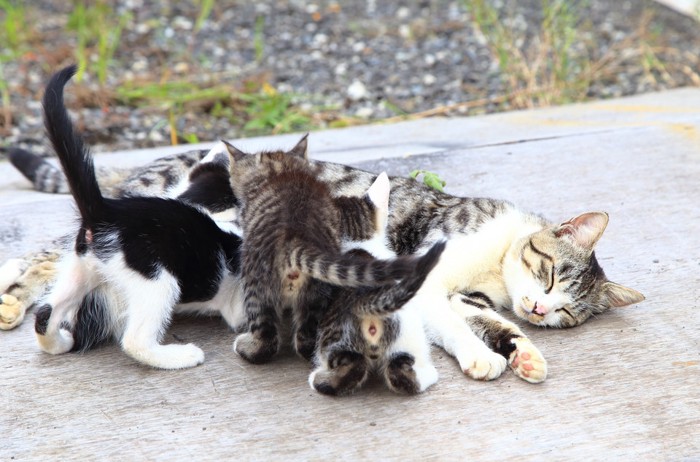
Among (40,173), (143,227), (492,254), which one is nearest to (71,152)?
(143,227)

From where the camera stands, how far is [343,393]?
114 inches

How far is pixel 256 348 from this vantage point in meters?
3.04

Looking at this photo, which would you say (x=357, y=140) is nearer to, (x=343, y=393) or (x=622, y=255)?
(x=622, y=255)

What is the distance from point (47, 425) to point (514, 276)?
6.53ft

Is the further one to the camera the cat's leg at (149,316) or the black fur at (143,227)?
the cat's leg at (149,316)

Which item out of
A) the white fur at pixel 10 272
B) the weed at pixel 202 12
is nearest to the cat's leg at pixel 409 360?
the white fur at pixel 10 272

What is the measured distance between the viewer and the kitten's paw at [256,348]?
3043 millimetres

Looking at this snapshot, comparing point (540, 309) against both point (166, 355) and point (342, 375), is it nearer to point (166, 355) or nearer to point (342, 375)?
point (342, 375)

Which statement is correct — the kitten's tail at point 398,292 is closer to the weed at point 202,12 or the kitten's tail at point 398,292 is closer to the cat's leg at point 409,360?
the cat's leg at point 409,360

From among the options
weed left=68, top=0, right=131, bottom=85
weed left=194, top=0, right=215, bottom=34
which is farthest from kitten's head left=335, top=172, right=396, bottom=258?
weed left=194, top=0, right=215, bottom=34

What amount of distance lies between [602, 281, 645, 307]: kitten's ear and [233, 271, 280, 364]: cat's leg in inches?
55.5

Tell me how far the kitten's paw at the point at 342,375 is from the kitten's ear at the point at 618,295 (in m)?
1.18

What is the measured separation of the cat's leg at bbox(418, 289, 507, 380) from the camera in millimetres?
3035

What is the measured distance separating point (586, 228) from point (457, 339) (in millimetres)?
A: 839
